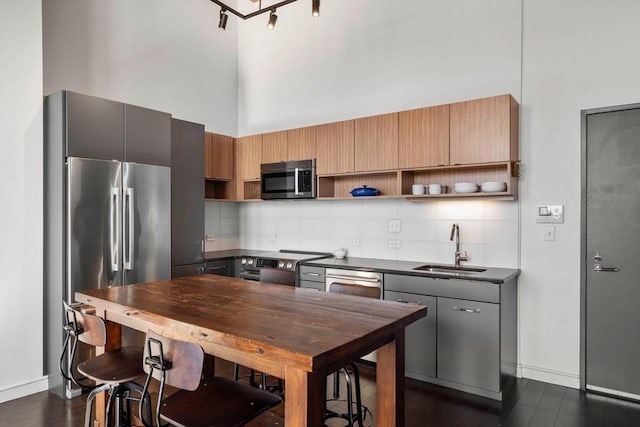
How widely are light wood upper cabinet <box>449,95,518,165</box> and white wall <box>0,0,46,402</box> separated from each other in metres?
3.40

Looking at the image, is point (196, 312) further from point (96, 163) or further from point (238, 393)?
point (96, 163)

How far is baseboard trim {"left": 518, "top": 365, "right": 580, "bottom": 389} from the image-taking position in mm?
3273

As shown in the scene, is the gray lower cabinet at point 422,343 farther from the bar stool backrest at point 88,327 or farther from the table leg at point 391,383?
the bar stool backrest at point 88,327

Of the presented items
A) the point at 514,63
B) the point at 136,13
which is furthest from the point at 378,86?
the point at 136,13

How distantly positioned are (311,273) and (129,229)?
5.62ft

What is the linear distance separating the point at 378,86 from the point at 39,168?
128 inches

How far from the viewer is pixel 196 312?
2016mm

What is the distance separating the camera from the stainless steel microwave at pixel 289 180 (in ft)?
14.7

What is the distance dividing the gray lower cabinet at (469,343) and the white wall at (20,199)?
3.19 metres

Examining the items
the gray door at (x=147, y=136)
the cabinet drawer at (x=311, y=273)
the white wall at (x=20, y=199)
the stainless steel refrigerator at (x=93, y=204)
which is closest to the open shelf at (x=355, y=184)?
the cabinet drawer at (x=311, y=273)

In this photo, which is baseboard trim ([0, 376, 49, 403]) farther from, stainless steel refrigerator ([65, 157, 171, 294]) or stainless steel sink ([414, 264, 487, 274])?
stainless steel sink ([414, 264, 487, 274])

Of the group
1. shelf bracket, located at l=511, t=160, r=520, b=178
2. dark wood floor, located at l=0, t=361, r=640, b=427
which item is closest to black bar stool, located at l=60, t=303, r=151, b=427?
dark wood floor, located at l=0, t=361, r=640, b=427

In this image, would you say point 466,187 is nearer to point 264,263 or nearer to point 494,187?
point 494,187

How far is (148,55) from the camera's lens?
4.64 m
